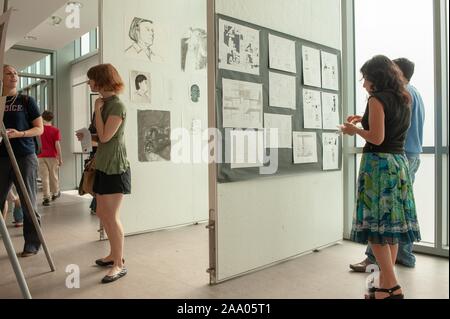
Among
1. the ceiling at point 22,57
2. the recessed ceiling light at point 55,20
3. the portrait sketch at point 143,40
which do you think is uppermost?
the recessed ceiling light at point 55,20

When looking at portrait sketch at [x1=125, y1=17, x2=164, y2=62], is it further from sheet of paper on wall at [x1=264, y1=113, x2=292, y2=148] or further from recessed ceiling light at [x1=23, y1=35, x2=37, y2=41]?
recessed ceiling light at [x1=23, y1=35, x2=37, y2=41]

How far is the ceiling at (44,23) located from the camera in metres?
5.26

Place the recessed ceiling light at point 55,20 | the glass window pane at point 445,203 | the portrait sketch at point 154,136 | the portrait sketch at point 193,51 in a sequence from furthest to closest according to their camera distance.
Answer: the recessed ceiling light at point 55,20, the portrait sketch at point 193,51, the portrait sketch at point 154,136, the glass window pane at point 445,203

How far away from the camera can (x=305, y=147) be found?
3207 millimetres

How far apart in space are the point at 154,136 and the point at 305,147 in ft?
5.60

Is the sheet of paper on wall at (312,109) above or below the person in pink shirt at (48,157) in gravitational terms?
above

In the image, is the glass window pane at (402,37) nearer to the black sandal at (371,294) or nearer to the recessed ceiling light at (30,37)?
the black sandal at (371,294)

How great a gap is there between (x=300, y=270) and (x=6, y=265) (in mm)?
2269

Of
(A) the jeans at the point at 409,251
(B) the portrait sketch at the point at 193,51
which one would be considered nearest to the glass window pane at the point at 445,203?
(A) the jeans at the point at 409,251

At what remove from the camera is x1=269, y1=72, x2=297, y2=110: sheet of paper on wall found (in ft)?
9.42

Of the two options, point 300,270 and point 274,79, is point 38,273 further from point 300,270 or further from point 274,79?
point 274,79

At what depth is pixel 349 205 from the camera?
371cm

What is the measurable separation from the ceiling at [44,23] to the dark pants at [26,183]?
313cm

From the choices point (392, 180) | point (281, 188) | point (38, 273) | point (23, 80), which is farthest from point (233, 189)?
point (23, 80)
